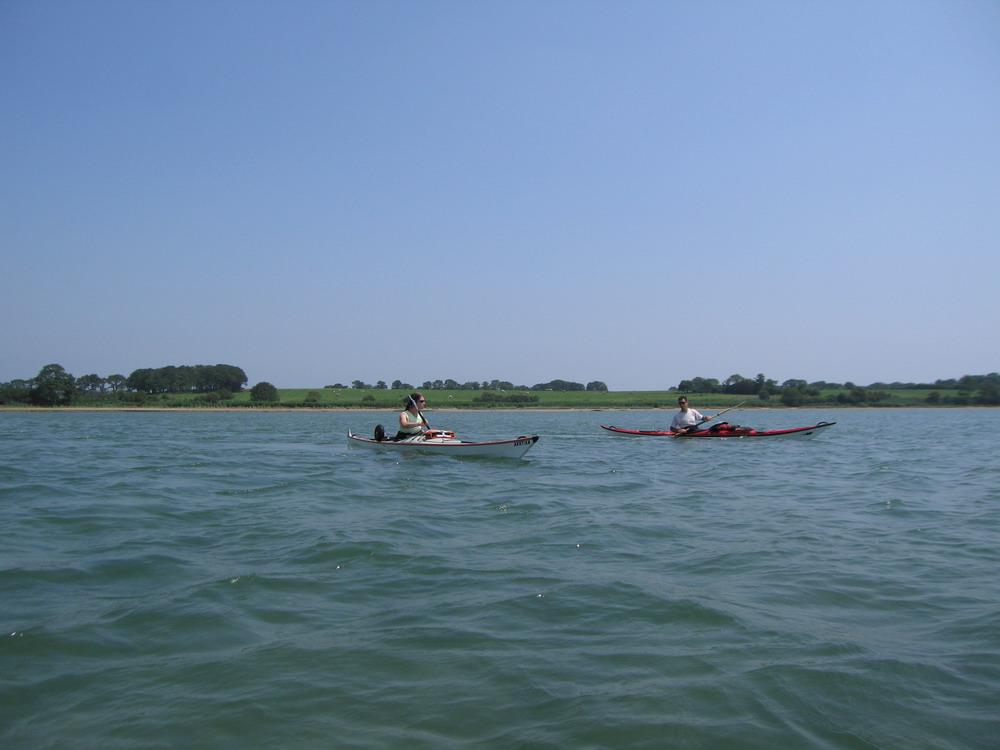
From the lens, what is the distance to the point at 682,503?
13.0 meters

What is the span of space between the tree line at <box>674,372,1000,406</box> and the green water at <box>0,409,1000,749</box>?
99314 mm

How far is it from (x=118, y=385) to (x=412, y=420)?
111m

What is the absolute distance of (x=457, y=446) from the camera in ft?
68.4

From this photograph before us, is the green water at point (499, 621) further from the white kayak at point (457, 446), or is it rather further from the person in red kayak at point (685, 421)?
the person in red kayak at point (685, 421)

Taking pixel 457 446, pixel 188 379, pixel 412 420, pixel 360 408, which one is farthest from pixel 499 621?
pixel 188 379

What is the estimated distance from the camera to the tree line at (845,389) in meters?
99.4

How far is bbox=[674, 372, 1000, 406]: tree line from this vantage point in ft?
326

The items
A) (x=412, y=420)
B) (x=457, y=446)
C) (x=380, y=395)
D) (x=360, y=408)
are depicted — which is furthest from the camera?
(x=380, y=395)

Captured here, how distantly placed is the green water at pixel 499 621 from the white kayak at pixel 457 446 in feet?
22.1

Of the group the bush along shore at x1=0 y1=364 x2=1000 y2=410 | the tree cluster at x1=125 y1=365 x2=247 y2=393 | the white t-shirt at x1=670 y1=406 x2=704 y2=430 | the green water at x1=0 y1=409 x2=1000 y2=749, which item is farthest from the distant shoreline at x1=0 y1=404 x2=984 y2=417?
the green water at x1=0 y1=409 x2=1000 y2=749

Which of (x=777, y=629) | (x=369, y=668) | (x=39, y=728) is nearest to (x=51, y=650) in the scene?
(x=39, y=728)

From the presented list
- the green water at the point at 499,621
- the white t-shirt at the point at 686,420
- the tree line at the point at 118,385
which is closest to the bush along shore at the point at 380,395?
the tree line at the point at 118,385

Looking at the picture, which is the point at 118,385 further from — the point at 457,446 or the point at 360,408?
the point at 457,446

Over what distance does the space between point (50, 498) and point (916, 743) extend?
14.3 m
